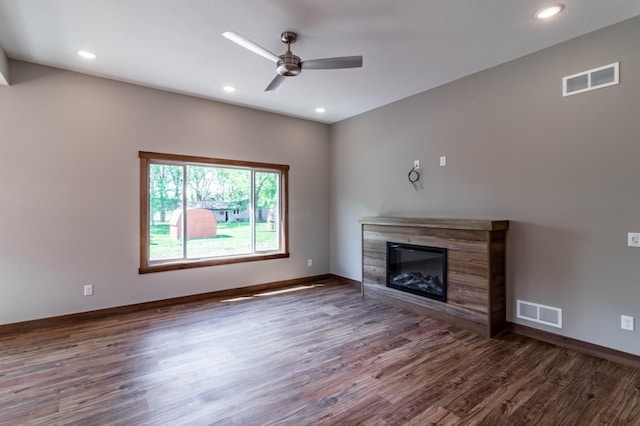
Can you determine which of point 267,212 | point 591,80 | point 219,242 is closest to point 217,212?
point 219,242

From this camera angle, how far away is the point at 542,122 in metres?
3.13

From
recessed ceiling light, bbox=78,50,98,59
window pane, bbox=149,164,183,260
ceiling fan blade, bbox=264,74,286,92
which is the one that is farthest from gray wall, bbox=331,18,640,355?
recessed ceiling light, bbox=78,50,98,59

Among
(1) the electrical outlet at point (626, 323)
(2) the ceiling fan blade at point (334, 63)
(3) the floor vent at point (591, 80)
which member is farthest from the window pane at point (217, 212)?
(1) the electrical outlet at point (626, 323)

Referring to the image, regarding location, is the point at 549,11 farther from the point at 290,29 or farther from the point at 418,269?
the point at 418,269

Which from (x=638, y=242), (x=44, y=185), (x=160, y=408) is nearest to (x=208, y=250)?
(x=44, y=185)

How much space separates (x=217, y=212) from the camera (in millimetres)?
4789

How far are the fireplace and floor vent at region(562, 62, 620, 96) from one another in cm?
203

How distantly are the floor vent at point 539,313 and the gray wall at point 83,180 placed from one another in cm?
386

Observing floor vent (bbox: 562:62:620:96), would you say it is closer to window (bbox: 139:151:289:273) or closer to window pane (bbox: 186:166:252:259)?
window (bbox: 139:151:289:273)

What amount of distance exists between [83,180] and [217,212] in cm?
172

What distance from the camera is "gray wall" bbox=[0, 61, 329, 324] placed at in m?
3.37

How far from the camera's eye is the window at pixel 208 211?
13.8 feet

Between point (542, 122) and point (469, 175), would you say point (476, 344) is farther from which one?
point (542, 122)

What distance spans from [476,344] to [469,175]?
6.41 feet
